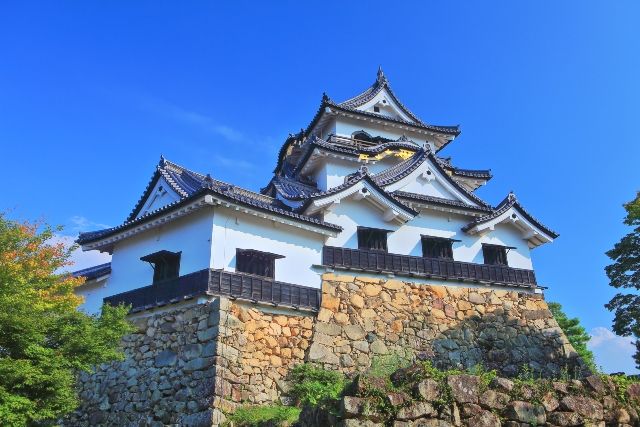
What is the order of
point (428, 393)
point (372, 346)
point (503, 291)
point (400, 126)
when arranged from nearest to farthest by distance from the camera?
point (428, 393), point (372, 346), point (503, 291), point (400, 126)

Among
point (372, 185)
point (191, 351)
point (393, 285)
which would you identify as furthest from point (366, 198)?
point (191, 351)

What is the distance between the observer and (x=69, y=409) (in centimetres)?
A: 1261

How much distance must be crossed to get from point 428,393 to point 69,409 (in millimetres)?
8237

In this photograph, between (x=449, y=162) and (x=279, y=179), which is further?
(x=449, y=162)

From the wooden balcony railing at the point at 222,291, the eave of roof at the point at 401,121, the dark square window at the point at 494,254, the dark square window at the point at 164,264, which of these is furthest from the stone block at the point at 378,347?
the eave of roof at the point at 401,121

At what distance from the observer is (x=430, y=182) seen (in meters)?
22.5

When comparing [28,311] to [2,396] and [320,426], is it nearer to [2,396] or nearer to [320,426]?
[2,396]

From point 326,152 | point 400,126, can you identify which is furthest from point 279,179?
point 400,126

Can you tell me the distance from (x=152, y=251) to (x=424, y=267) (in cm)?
939

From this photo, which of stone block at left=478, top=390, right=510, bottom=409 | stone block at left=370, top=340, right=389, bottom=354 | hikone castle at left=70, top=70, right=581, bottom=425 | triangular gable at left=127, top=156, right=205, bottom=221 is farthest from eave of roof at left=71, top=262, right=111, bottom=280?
stone block at left=478, top=390, right=510, bottom=409

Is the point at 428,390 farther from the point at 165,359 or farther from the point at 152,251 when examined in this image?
the point at 152,251

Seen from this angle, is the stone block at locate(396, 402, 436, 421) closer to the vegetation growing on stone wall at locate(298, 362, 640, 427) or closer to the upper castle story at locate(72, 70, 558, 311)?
the vegetation growing on stone wall at locate(298, 362, 640, 427)

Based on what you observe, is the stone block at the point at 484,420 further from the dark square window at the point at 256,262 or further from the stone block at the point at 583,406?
the dark square window at the point at 256,262

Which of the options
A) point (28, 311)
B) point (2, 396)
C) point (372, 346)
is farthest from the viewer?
point (372, 346)
